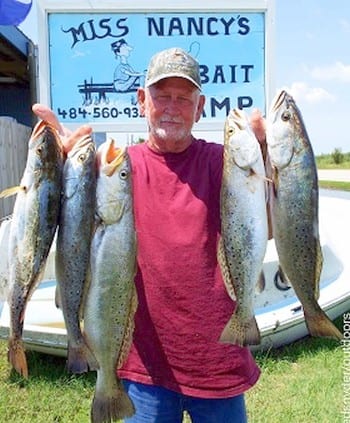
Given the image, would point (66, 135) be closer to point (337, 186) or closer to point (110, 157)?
point (110, 157)

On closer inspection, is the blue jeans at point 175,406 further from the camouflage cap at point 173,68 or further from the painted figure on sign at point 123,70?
the painted figure on sign at point 123,70

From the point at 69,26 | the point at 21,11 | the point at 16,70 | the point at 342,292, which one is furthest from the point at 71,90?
the point at 16,70

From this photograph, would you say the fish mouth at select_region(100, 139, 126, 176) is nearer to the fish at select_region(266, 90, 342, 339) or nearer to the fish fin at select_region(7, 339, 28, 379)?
the fish at select_region(266, 90, 342, 339)

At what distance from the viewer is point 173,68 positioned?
8.71 feet

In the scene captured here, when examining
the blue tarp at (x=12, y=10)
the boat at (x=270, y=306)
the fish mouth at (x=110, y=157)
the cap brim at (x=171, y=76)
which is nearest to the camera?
the fish mouth at (x=110, y=157)

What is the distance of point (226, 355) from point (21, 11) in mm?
4585

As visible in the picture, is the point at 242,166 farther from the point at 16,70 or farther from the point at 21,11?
the point at 16,70

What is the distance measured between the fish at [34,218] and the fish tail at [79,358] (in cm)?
21

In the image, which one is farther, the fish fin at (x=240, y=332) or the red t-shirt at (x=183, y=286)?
the red t-shirt at (x=183, y=286)

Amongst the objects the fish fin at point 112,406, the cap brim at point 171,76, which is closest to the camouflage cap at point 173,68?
the cap brim at point 171,76

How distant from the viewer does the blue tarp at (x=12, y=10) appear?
593 cm

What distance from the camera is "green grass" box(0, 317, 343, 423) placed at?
468 cm

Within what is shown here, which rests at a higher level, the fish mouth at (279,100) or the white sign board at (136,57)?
the white sign board at (136,57)

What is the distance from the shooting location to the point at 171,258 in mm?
2709
